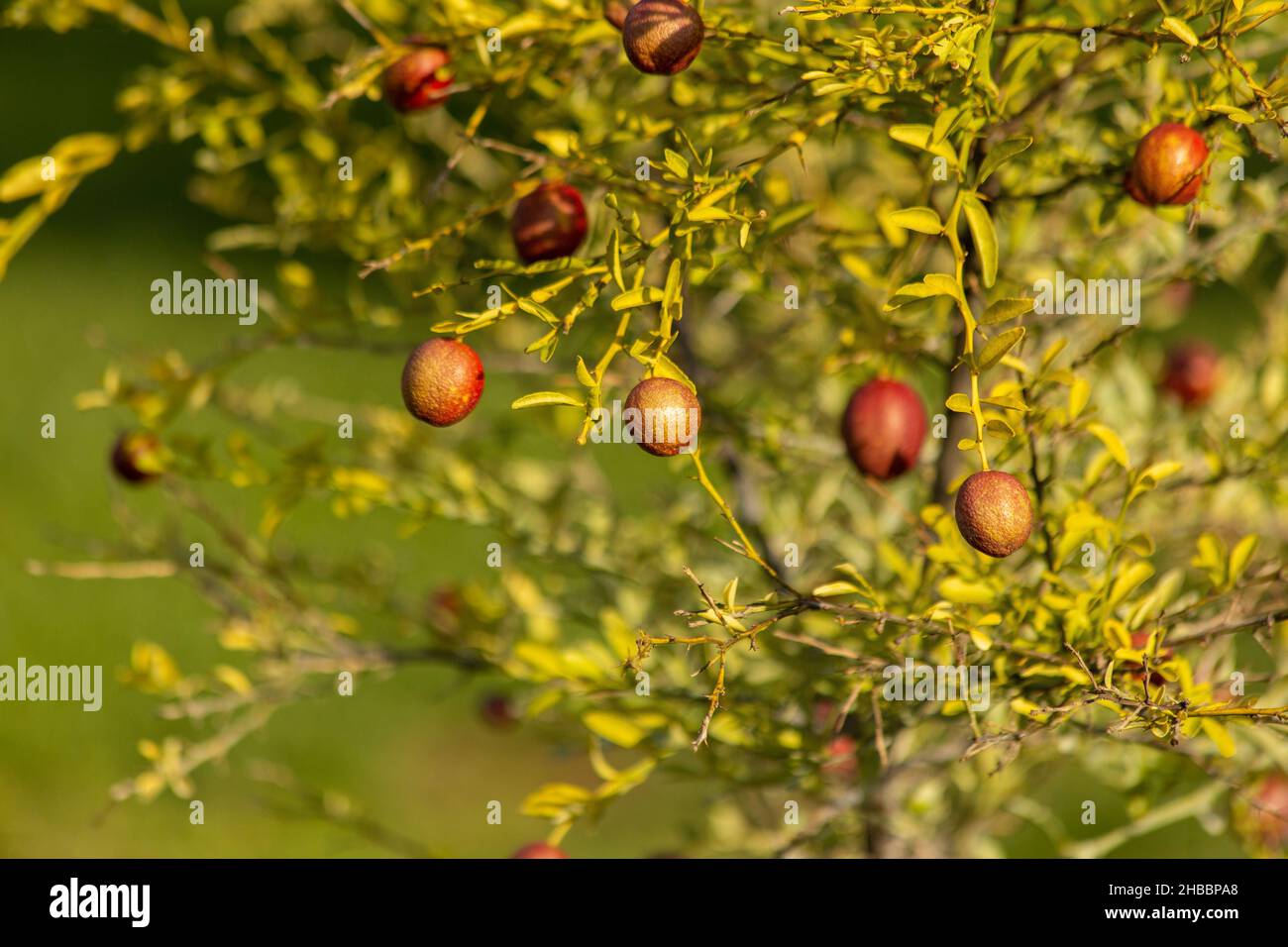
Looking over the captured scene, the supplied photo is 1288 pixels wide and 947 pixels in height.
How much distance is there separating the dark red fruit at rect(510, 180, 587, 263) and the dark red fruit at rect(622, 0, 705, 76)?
0.50 feet

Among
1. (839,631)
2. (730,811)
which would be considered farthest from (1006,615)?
(730,811)

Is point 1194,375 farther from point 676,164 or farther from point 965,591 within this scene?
point 676,164

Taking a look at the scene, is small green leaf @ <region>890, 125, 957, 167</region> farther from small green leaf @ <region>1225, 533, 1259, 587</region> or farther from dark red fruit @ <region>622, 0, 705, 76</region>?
small green leaf @ <region>1225, 533, 1259, 587</region>

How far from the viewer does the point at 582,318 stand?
1229 mm

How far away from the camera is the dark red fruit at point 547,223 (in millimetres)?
938

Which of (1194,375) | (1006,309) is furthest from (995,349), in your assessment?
(1194,375)

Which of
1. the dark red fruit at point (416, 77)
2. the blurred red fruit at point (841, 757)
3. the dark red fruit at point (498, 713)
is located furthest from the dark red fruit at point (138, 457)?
the blurred red fruit at point (841, 757)

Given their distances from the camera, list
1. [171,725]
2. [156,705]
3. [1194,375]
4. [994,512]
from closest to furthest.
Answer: [994,512] → [1194,375] → [171,725] → [156,705]

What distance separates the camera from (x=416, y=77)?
0.97 metres

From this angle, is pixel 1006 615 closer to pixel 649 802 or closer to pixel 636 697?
pixel 636 697

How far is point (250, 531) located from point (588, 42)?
2.20 meters

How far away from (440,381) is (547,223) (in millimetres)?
178

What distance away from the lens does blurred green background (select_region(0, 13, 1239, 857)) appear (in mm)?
2498

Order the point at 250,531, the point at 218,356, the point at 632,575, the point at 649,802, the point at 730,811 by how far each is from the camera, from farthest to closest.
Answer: the point at 250,531 < the point at 649,802 < the point at 730,811 < the point at 632,575 < the point at 218,356
